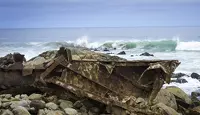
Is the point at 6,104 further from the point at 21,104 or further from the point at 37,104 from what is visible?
the point at 37,104

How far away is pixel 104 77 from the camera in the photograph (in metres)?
6.20

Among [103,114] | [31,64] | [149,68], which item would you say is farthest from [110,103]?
[31,64]

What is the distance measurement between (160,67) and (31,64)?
258cm

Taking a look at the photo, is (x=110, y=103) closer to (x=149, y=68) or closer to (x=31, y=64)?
(x=149, y=68)

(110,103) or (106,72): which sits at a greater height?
(106,72)

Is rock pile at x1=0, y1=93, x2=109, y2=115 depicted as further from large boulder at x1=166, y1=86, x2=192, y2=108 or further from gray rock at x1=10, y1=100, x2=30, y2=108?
large boulder at x1=166, y1=86, x2=192, y2=108

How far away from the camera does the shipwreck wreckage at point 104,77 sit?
6008 millimetres

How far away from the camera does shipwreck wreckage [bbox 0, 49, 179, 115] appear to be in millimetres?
6008

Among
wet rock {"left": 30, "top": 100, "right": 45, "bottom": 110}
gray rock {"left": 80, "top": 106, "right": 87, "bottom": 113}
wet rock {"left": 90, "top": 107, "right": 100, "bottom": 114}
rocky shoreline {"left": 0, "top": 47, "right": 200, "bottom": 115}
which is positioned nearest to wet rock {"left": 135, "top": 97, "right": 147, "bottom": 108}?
rocky shoreline {"left": 0, "top": 47, "right": 200, "bottom": 115}

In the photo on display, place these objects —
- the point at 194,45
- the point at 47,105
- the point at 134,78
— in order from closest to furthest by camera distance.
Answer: the point at 47,105 < the point at 134,78 < the point at 194,45

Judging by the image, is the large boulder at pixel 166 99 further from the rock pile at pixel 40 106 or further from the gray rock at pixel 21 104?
the gray rock at pixel 21 104

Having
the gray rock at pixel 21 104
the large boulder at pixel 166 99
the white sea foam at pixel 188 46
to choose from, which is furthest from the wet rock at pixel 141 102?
the white sea foam at pixel 188 46

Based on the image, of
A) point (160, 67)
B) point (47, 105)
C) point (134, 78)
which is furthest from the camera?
point (134, 78)

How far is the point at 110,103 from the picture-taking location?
19.0 ft
